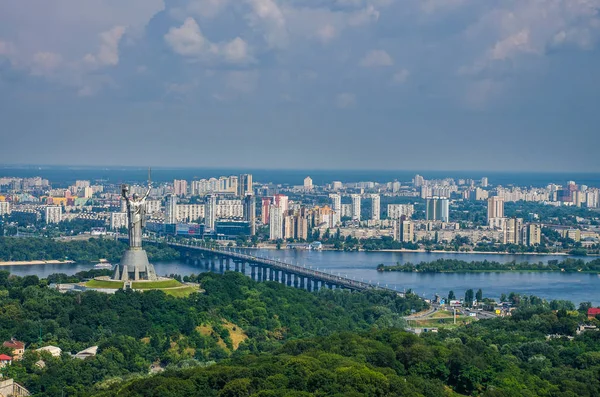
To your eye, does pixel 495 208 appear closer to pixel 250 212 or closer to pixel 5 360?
pixel 250 212

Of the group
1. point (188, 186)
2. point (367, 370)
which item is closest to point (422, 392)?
point (367, 370)

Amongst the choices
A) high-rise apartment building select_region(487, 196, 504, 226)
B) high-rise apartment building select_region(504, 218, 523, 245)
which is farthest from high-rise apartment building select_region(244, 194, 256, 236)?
high-rise apartment building select_region(487, 196, 504, 226)

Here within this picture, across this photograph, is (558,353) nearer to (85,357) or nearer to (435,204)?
(85,357)

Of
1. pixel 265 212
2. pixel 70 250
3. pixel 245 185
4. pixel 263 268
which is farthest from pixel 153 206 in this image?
pixel 263 268

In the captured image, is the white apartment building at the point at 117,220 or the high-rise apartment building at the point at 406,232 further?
the white apartment building at the point at 117,220

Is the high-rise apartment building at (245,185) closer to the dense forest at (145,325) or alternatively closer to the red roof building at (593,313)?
the dense forest at (145,325)

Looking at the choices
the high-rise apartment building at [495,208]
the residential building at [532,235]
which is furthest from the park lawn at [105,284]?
the high-rise apartment building at [495,208]
